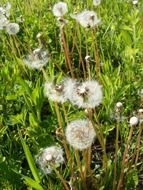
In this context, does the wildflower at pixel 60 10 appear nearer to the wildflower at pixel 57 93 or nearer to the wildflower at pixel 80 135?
the wildflower at pixel 57 93

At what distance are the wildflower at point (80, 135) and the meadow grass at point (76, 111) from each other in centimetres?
4

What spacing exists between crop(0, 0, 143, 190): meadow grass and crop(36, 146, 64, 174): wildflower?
0.12 ft

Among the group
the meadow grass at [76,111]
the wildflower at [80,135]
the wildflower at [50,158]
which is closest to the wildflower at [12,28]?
the meadow grass at [76,111]

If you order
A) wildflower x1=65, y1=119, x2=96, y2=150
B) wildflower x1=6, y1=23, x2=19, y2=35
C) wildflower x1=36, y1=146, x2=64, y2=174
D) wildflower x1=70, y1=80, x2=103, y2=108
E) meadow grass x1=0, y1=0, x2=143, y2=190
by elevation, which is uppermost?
wildflower x1=70, y1=80, x2=103, y2=108

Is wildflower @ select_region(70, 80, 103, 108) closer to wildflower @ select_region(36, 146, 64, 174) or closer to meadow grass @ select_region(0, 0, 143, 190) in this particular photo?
meadow grass @ select_region(0, 0, 143, 190)

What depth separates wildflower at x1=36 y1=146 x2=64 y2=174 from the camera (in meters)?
1.43

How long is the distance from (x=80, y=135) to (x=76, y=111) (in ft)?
2.38

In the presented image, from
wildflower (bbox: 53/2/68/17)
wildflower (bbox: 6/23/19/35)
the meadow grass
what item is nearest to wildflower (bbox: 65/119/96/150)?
the meadow grass

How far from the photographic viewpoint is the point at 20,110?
232cm

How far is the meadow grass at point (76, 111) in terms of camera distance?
1.70m

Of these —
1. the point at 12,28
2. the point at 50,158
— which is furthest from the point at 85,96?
the point at 12,28

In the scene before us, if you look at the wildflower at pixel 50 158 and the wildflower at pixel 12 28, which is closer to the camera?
the wildflower at pixel 50 158

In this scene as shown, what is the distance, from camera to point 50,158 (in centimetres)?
141

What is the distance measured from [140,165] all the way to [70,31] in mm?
1349
